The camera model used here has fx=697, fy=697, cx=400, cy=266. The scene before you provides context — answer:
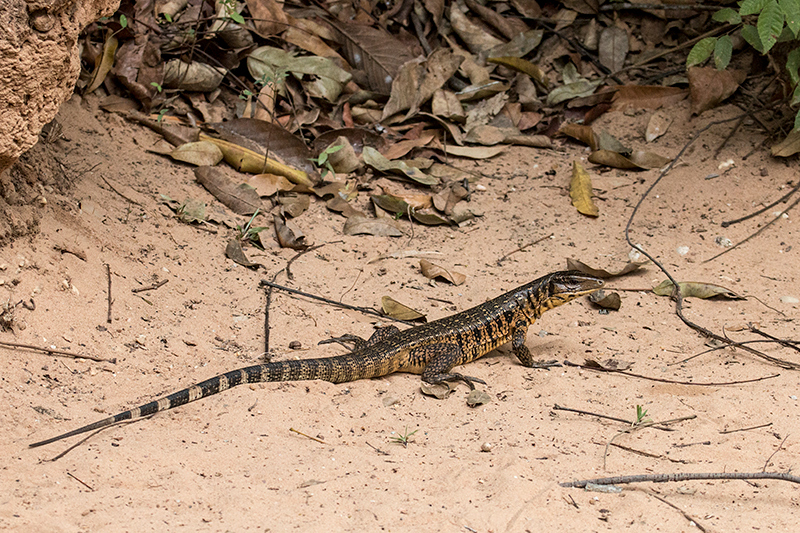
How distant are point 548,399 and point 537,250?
7.25 ft

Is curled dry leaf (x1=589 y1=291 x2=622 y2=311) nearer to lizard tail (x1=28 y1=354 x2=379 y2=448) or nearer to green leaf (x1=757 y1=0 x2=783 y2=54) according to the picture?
lizard tail (x1=28 y1=354 x2=379 y2=448)

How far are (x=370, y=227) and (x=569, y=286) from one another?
202 centimetres

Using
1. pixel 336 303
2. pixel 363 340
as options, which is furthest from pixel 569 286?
pixel 336 303

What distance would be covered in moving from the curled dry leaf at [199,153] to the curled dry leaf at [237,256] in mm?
1150

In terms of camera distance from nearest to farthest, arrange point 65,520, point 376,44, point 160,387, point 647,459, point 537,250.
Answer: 1. point 65,520
2. point 647,459
3. point 160,387
4. point 537,250
5. point 376,44

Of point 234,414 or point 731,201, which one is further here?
point 731,201

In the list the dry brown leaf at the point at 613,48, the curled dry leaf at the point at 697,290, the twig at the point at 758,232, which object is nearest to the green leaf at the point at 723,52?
the twig at the point at 758,232

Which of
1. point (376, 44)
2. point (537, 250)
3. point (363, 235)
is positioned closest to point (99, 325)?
point (363, 235)

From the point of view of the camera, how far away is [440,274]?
19.0 feet

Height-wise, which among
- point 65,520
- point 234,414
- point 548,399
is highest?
point 65,520

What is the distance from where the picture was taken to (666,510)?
3018 millimetres

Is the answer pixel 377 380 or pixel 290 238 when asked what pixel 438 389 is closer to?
pixel 377 380

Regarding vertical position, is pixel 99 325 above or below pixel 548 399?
above

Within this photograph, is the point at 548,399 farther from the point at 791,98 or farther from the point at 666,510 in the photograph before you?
the point at 791,98
